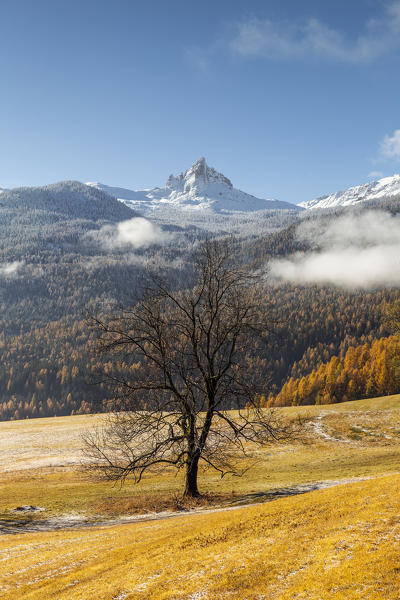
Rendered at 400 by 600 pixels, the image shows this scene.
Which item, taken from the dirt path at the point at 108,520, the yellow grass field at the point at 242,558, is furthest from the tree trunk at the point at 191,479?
the yellow grass field at the point at 242,558

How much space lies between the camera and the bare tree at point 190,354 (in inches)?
1007

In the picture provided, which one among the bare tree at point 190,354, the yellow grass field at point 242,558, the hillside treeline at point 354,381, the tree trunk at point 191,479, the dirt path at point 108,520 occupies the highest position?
the bare tree at point 190,354

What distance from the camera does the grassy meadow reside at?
1029 cm

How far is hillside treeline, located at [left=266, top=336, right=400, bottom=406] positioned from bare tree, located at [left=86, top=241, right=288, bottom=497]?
7904 centimetres

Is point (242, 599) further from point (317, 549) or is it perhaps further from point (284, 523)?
point (284, 523)

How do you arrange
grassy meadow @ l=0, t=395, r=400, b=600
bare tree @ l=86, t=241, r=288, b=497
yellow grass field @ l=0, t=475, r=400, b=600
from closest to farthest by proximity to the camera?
yellow grass field @ l=0, t=475, r=400, b=600 → grassy meadow @ l=0, t=395, r=400, b=600 → bare tree @ l=86, t=241, r=288, b=497

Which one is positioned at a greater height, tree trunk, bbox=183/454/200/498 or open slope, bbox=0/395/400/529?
tree trunk, bbox=183/454/200/498

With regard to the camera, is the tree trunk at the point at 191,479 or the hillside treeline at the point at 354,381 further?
the hillside treeline at the point at 354,381

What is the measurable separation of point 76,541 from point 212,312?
15361mm

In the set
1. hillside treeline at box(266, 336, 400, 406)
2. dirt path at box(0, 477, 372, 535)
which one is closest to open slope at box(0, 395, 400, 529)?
dirt path at box(0, 477, 372, 535)

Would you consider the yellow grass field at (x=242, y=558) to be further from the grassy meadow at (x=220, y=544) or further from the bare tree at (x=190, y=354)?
the bare tree at (x=190, y=354)

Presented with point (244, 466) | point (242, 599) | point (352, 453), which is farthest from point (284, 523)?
point (352, 453)

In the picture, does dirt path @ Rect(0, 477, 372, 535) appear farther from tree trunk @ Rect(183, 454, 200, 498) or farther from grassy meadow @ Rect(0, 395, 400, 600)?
tree trunk @ Rect(183, 454, 200, 498)

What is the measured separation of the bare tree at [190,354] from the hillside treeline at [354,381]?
7904 centimetres
